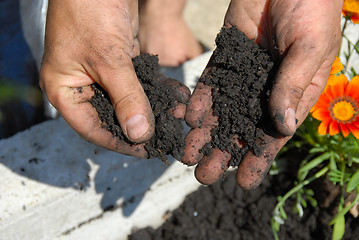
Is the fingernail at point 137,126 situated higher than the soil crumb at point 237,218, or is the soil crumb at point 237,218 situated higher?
the fingernail at point 137,126

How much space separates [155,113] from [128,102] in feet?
0.72

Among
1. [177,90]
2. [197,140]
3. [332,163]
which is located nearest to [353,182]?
[332,163]

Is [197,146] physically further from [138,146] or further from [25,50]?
[25,50]

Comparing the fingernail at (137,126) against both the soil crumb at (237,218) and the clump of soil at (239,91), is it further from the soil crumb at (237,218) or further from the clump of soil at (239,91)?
the soil crumb at (237,218)

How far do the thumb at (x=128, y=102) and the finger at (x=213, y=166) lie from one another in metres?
0.32

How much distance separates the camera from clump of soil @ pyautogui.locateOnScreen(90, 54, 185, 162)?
1614 mm

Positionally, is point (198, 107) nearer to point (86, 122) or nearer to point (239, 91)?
point (239, 91)

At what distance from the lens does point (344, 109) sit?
5.92 feet

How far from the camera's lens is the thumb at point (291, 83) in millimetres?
1414

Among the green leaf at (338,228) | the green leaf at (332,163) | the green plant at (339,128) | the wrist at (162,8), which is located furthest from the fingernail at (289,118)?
the wrist at (162,8)

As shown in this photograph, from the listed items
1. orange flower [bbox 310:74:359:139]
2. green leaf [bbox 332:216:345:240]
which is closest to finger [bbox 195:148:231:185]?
orange flower [bbox 310:74:359:139]

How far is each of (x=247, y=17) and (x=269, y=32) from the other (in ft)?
0.51

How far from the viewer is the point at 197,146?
1.71 metres

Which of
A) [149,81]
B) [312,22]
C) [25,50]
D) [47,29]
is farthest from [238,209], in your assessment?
[25,50]
